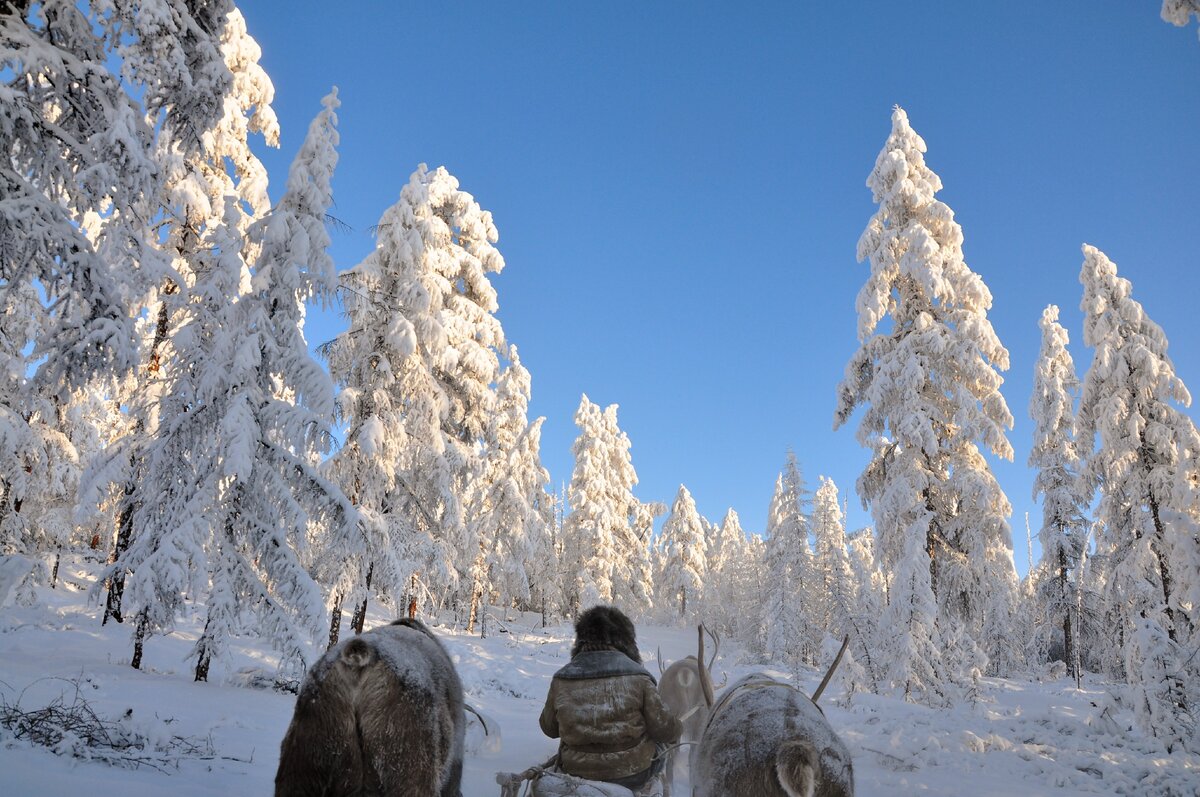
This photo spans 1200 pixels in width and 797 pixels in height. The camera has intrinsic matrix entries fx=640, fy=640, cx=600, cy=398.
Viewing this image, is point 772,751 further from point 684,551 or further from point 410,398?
point 684,551

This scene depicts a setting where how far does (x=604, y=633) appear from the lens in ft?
16.9

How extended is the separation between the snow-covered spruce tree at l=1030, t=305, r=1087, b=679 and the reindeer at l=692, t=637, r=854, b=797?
28.5 metres

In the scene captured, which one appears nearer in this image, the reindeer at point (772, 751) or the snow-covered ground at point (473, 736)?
the reindeer at point (772, 751)

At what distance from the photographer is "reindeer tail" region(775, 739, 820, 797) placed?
2.97 meters

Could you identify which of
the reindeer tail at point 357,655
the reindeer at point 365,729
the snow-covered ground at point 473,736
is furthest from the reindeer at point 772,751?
the snow-covered ground at point 473,736

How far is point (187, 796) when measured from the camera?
4.68 metres

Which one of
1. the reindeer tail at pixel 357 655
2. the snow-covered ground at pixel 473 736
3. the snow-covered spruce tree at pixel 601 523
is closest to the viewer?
the reindeer tail at pixel 357 655

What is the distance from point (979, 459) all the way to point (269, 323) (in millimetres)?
17359

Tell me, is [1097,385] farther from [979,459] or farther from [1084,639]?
[1084,639]

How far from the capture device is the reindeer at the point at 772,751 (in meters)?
3.04

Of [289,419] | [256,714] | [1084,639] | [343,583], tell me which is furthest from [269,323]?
[1084,639]

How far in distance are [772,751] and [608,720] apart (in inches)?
69.0

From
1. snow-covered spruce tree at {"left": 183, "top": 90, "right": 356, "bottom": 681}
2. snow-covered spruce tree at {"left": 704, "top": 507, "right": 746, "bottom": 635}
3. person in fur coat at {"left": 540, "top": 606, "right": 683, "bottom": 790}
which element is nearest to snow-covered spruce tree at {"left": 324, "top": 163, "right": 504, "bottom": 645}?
snow-covered spruce tree at {"left": 183, "top": 90, "right": 356, "bottom": 681}

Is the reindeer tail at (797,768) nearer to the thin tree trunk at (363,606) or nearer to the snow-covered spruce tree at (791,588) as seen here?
the thin tree trunk at (363,606)
